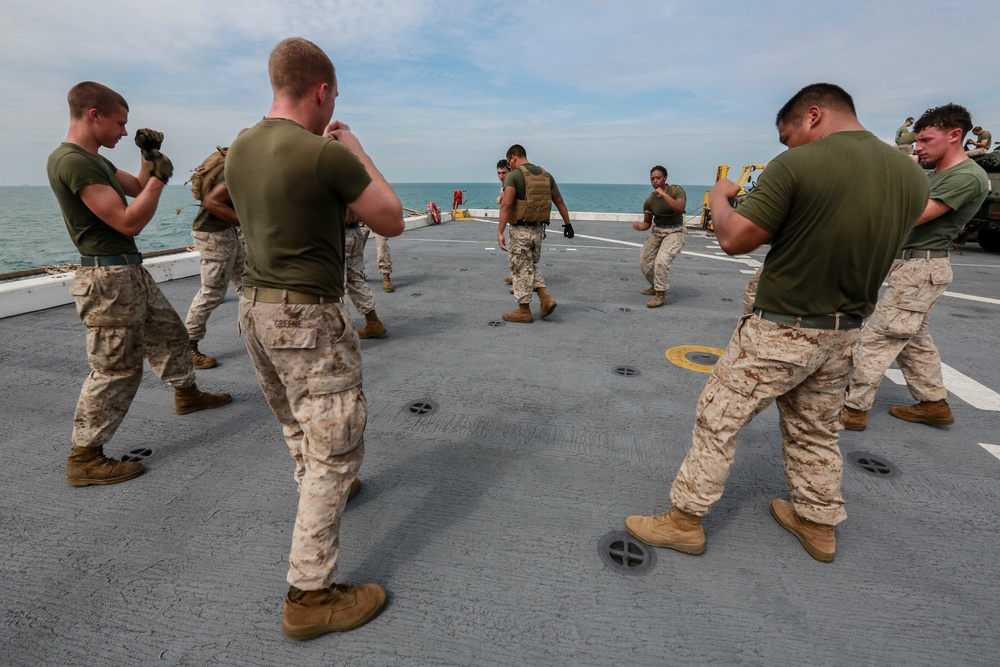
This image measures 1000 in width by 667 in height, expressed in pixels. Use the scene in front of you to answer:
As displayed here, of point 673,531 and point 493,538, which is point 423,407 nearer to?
point 493,538

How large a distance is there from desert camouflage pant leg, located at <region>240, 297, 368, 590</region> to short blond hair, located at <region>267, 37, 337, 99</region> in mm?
772

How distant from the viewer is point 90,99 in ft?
7.61

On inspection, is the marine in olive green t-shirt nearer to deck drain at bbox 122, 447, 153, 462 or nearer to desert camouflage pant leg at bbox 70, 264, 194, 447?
desert camouflage pant leg at bbox 70, 264, 194, 447

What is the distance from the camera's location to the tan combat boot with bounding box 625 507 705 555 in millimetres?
1948

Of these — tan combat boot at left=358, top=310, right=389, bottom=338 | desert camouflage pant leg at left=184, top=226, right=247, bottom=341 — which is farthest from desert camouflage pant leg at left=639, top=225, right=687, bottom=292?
desert camouflage pant leg at left=184, top=226, right=247, bottom=341

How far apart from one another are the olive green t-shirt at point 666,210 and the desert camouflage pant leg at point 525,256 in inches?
73.4

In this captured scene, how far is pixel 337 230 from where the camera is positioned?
1.62 meters

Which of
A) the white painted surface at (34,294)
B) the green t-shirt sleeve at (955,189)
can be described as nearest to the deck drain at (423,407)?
the white painted surface at (34,294)

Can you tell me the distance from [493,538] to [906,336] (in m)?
3.02

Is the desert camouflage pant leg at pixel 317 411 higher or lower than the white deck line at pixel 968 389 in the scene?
higher

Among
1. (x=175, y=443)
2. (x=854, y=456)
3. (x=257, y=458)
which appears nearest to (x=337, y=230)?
(x=257, y=458)

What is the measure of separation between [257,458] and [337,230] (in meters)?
1.69

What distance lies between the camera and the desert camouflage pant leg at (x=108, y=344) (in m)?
2.40

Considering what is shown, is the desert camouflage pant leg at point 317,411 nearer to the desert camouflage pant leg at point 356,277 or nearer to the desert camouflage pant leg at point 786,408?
the desert camouflage pant leg at point 786,408
